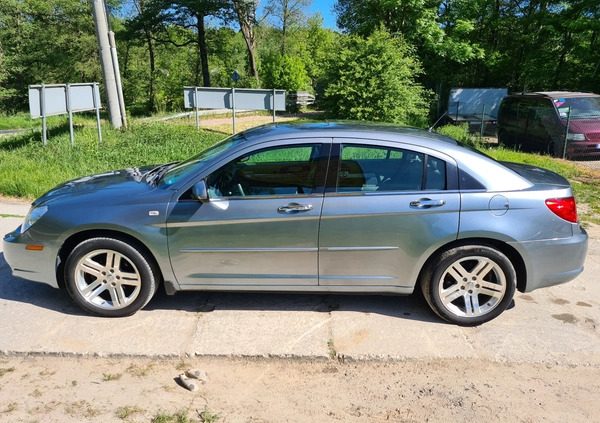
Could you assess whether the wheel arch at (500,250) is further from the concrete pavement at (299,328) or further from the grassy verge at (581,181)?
the grassy verge at (581,181)

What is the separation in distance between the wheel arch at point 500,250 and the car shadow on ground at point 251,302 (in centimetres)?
45

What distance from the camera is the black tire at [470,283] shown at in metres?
3.69

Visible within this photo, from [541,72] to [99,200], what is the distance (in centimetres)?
2558

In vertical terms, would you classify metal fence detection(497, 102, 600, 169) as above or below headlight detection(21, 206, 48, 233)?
above

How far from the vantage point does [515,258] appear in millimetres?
3809

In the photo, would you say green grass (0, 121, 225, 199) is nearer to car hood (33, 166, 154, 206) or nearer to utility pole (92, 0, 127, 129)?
utility pole (92, 0, 127, 129)

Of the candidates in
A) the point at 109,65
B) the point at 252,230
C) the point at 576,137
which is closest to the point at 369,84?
the point at 576,137

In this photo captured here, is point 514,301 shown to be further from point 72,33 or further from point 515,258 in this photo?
point 72,33

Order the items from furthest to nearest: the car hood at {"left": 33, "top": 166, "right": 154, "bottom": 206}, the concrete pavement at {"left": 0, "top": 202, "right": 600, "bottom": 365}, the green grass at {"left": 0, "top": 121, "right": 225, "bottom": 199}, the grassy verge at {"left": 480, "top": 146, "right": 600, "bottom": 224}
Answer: the green grass at {"left": 0, "top": 121, "right": 225, "bottom": 199} → the grassy verge at {"left": 480, "top": 146, "right": 600, "bottom": 224} → the car hood at {"left": 33, "top": 166, "right": 154, "bottom": 206} → the concrete pavement at {"left": 0, "top": 202, "right": 600, "bottom": 365}

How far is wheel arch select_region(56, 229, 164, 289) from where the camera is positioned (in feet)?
12.4

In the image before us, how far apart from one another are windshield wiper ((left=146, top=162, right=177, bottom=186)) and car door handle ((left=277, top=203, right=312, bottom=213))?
116cm

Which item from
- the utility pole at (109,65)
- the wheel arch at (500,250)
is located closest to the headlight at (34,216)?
the wheel arch at (500,250)

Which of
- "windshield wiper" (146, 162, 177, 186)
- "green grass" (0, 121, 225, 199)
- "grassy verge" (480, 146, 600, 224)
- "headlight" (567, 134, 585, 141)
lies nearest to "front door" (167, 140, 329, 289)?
"windshield wiper" (146, 162, 177, 186)

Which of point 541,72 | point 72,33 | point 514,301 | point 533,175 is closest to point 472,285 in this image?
point 514,301
